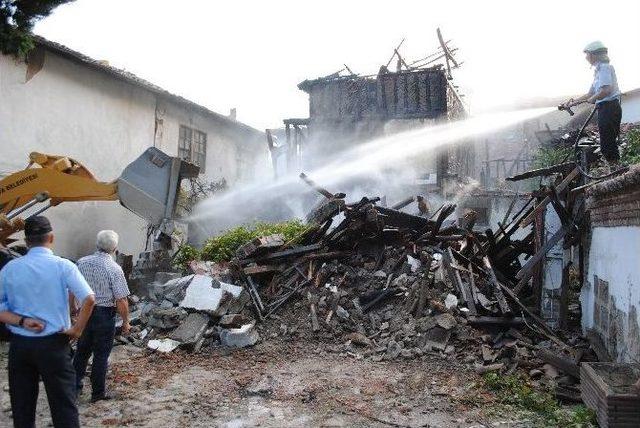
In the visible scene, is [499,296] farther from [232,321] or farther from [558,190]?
[232,321]

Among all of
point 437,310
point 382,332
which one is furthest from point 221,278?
point 437,310

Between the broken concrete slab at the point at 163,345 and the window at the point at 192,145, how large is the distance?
10967mm

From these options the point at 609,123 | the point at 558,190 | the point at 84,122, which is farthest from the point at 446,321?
the point at 84,122

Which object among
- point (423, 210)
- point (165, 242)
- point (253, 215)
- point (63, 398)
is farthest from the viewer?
point (253, 215)

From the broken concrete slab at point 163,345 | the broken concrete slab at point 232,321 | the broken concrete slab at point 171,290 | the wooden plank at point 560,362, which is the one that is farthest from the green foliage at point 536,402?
the broken concrete slab at point 171,290

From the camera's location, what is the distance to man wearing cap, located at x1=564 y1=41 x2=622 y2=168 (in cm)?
728

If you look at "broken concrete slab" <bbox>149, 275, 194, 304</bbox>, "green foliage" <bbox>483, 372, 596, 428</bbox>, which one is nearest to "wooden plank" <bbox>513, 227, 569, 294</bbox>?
"green foliage" <bbox>483, 372, 596, 428</bbox>

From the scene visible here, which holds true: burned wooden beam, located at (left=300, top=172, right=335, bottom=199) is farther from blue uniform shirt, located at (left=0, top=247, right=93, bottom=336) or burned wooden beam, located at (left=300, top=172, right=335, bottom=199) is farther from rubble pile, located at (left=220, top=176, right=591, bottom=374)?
blue uniform shirt, located at (left=0, top=247, right=93, bottom=336)

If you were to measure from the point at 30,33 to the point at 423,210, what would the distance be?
11.0 m

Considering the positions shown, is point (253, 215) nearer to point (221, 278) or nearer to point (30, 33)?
point (221, 278)

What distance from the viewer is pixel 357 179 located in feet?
63.0

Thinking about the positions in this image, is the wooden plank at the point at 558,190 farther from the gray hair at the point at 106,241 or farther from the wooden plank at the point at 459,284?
the gray hair at the point at 106,241

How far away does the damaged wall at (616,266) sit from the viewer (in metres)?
5.39

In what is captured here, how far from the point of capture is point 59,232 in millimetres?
12867
